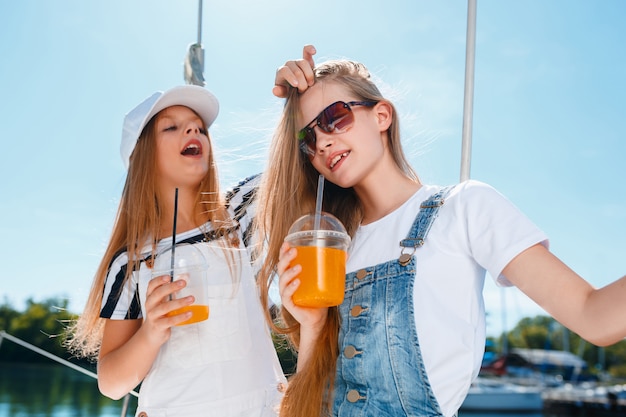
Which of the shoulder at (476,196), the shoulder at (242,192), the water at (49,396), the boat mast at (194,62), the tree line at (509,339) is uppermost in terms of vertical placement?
the boat mast at (194,62)

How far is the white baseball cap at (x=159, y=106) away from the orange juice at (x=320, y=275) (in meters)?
1.19

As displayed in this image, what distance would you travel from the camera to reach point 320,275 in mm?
1701

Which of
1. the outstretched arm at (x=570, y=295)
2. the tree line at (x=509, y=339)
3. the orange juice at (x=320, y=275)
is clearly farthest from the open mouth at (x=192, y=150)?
the tree line at (x=509, y=339)

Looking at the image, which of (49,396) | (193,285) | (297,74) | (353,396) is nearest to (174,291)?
(193,285)

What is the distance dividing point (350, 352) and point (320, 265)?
0.99ft

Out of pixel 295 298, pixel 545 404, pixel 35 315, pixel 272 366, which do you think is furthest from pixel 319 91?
pixel 35 315

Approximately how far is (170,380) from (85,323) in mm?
557

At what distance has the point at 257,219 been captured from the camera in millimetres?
2377

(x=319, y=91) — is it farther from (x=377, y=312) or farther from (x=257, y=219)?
(x=377, y=312)

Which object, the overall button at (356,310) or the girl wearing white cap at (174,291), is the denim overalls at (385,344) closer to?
the overall button at (356,310)

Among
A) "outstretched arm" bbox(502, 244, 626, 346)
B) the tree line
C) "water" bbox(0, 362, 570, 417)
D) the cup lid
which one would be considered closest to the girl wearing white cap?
the cup lid

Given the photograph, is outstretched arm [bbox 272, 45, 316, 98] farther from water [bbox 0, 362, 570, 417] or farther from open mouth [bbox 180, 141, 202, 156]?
water [bbox 0, 362, 570, 417]

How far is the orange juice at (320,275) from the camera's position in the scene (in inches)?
67.0

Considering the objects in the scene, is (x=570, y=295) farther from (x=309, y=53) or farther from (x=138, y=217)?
(x=138, y=217)
